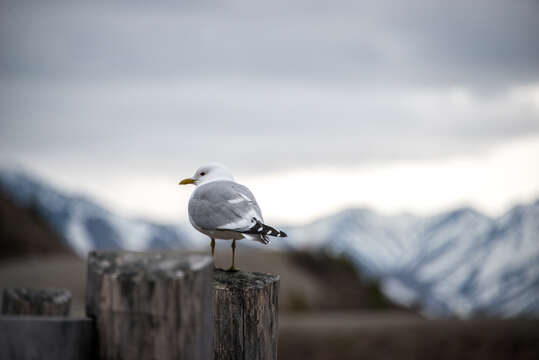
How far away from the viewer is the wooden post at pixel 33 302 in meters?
3.29

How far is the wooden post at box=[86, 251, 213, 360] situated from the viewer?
82.7 inches

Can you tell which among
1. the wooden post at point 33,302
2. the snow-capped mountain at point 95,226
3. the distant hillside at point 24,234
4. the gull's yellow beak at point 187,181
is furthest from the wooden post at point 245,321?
the snow-capped mountain at point 95,226

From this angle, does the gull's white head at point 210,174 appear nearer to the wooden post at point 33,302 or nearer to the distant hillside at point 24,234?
the wooden post at point 33,302

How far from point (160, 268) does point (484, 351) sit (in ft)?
43.7

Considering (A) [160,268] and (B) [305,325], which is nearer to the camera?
(A) [160,268]

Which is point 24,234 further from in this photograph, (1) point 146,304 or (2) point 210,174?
(1) point 146,304

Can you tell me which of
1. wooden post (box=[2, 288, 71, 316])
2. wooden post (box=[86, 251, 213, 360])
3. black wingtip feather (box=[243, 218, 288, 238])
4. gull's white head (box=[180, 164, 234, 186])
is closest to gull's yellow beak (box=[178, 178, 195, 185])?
gull's white head (box=[180, 164, 234, 186])

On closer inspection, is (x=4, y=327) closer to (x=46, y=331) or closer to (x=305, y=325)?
(x=46, y=331)

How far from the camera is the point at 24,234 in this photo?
27188mm

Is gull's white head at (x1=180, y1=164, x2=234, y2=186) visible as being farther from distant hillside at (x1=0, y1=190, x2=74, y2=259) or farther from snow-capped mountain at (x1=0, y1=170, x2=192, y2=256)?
snow-capped mountain at (x1=0, y1=170, x2=192, y2=256)

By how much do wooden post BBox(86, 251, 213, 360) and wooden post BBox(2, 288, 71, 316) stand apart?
50.7 inches

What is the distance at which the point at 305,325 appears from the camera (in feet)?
54.4

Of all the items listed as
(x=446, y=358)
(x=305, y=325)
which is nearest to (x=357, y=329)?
(x=305, y=325)

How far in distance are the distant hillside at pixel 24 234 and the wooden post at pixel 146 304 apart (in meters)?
25.2
